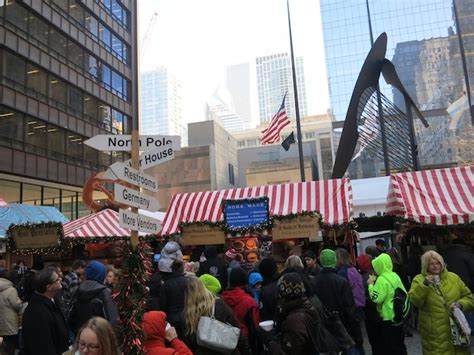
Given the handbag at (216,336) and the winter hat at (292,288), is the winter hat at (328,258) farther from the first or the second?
the handbag at (216,336)

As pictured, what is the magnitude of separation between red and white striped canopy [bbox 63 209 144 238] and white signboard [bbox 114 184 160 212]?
9417mm

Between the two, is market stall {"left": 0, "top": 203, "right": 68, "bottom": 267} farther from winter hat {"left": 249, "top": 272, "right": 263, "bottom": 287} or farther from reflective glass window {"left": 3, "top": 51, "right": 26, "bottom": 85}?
reflective glass window {"left": 3, "top": 51, "right": 26, "bottom": 85}

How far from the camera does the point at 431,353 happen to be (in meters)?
5.10

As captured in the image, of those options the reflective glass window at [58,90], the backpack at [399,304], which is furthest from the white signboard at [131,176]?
the reflective glass window at [58,90]

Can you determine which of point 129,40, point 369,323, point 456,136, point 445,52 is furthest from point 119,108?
point 445,52

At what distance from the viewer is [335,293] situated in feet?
19.2

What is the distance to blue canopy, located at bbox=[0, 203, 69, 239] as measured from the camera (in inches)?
677

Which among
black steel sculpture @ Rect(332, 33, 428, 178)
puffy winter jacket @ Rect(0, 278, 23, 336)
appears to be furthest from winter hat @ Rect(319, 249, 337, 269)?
black steel sculpture @ Rect(332, 33, 428, 178)

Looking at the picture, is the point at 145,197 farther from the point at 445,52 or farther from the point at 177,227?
the point at 445,52

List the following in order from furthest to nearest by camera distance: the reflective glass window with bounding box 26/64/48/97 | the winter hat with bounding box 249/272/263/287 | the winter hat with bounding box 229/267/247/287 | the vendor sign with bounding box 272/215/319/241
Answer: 1. the reflective glass window with bounding box 26/64/48/97
2. the vendor sign with bounding box 272/215/319/241
3. the winter hat with bounding box 249/272/263/287
4. the winter hat with bounding box 229/267/247/287

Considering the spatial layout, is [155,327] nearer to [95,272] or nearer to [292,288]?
[292,288]

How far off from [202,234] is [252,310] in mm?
7961

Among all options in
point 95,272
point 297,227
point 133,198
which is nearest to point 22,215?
point 297,227

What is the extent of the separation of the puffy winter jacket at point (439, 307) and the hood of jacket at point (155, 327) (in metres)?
3.07
